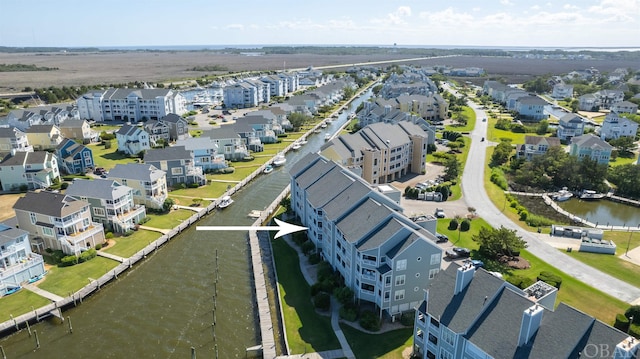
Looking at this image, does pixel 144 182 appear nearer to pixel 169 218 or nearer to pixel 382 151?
pixel 169 218

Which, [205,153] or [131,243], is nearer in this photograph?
[131,243]

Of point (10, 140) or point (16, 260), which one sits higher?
point (10, 140)

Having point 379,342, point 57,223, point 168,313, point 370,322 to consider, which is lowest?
point 168,313

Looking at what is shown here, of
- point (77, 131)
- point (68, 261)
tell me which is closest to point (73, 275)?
point (68, 261)

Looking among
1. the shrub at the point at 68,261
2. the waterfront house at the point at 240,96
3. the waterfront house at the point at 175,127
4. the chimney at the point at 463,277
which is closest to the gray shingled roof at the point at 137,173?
the shrub at the point at 68,261

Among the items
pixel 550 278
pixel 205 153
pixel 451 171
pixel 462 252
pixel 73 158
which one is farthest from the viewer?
pixel 205 153

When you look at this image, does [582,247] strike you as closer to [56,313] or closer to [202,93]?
[56,313]

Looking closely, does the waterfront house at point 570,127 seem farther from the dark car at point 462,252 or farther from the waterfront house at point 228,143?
the waterfront house at point 228,143
